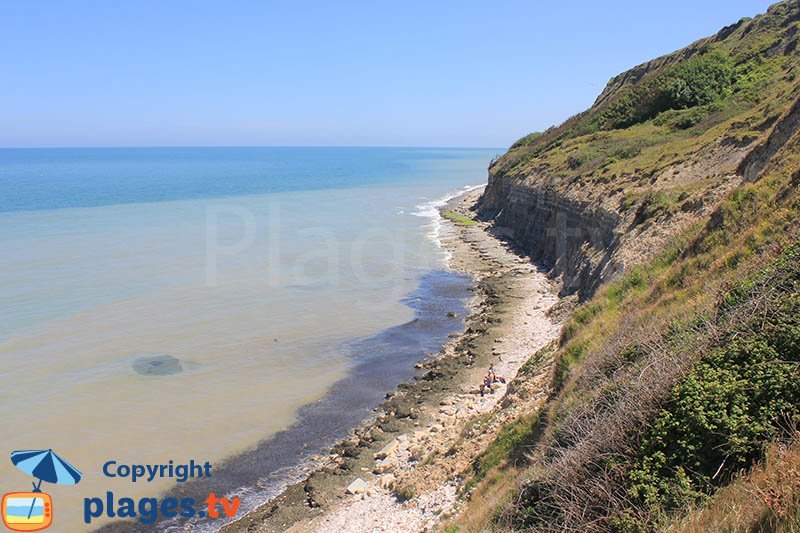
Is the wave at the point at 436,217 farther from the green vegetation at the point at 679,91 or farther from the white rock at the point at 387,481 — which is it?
the white rock at the point at 387,481

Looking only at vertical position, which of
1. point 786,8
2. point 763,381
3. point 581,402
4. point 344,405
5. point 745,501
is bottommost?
point 344,405

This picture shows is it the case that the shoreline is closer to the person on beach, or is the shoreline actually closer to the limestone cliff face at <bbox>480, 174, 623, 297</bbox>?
the person on beach

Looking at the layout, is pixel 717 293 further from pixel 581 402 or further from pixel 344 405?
pixel 344 405

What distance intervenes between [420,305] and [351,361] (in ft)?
26.7

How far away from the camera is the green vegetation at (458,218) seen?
58.0 meters

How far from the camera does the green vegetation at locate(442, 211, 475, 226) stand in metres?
58.0

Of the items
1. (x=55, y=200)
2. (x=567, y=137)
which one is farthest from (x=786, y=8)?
(x=55, y=200)

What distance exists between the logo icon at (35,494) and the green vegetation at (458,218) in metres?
44.8

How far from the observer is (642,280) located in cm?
1605

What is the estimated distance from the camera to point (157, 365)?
2245 centimetres

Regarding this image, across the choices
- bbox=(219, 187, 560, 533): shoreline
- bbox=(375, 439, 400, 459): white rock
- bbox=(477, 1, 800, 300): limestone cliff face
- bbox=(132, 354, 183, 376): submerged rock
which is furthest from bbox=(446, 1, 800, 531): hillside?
bbox=(132, 354, 183, 376): submerged rock

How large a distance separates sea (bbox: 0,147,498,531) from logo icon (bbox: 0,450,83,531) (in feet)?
0.67

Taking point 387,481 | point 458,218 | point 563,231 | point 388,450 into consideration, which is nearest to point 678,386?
point 387,481

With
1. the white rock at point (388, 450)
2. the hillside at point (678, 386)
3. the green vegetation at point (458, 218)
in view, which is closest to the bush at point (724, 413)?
the hillside at point (678, 386)
